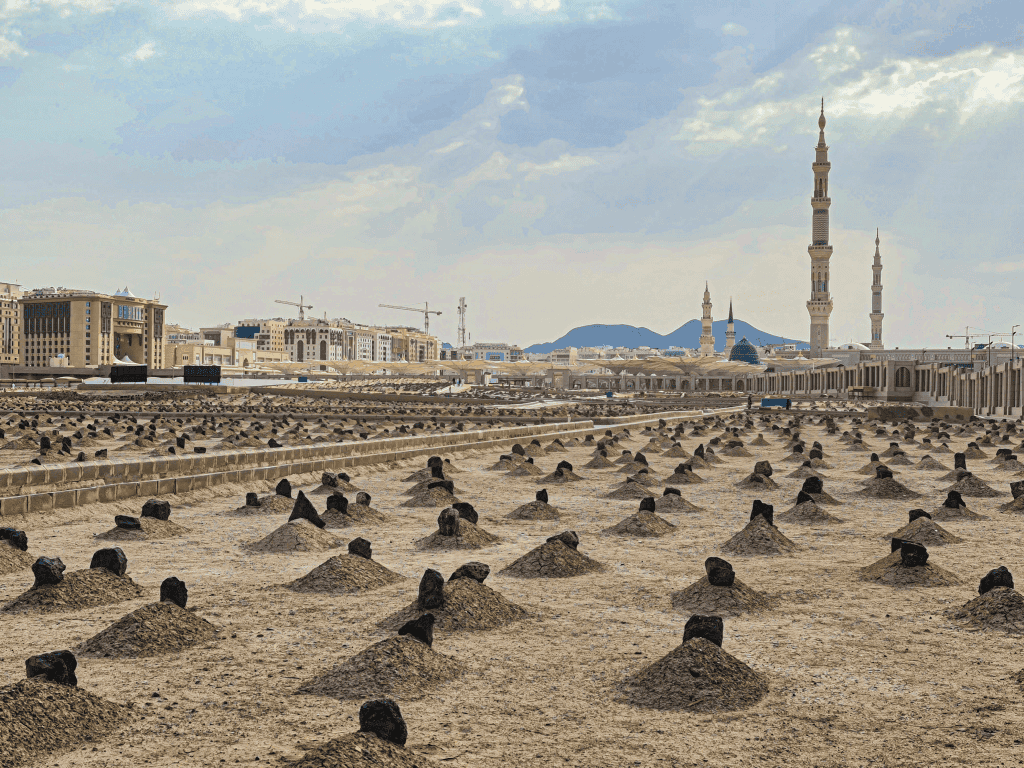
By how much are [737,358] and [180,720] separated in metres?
180

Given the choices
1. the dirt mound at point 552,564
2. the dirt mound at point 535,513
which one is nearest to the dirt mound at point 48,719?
the dirt mound at point 552,564

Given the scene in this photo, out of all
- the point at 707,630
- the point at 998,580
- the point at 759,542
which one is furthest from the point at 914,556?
the point at 707,630

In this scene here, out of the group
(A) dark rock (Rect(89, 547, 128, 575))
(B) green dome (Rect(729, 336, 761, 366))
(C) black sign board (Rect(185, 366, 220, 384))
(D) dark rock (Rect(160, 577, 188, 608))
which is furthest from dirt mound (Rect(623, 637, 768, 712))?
(B) green dome (Rect(729, 336, 761, 366))

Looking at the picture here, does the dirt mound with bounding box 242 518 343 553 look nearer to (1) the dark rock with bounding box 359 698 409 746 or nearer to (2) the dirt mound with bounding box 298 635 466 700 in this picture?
(2) the dirt mound with bounding box 298 635 466 700

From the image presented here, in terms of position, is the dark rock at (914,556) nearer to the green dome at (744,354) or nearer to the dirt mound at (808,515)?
the dirt mound at (808,515)

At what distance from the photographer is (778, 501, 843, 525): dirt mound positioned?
14.0 m

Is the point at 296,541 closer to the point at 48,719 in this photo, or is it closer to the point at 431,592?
the point at 431,592

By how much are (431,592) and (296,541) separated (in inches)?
161

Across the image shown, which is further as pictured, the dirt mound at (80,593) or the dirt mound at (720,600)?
the dirt mound at (720,600)

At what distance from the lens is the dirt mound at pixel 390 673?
19.7 ft

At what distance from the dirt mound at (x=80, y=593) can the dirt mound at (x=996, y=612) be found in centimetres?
797

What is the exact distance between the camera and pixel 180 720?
18.1 ft

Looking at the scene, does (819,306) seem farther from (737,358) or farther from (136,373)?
(136,373)

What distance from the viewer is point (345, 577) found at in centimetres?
911
